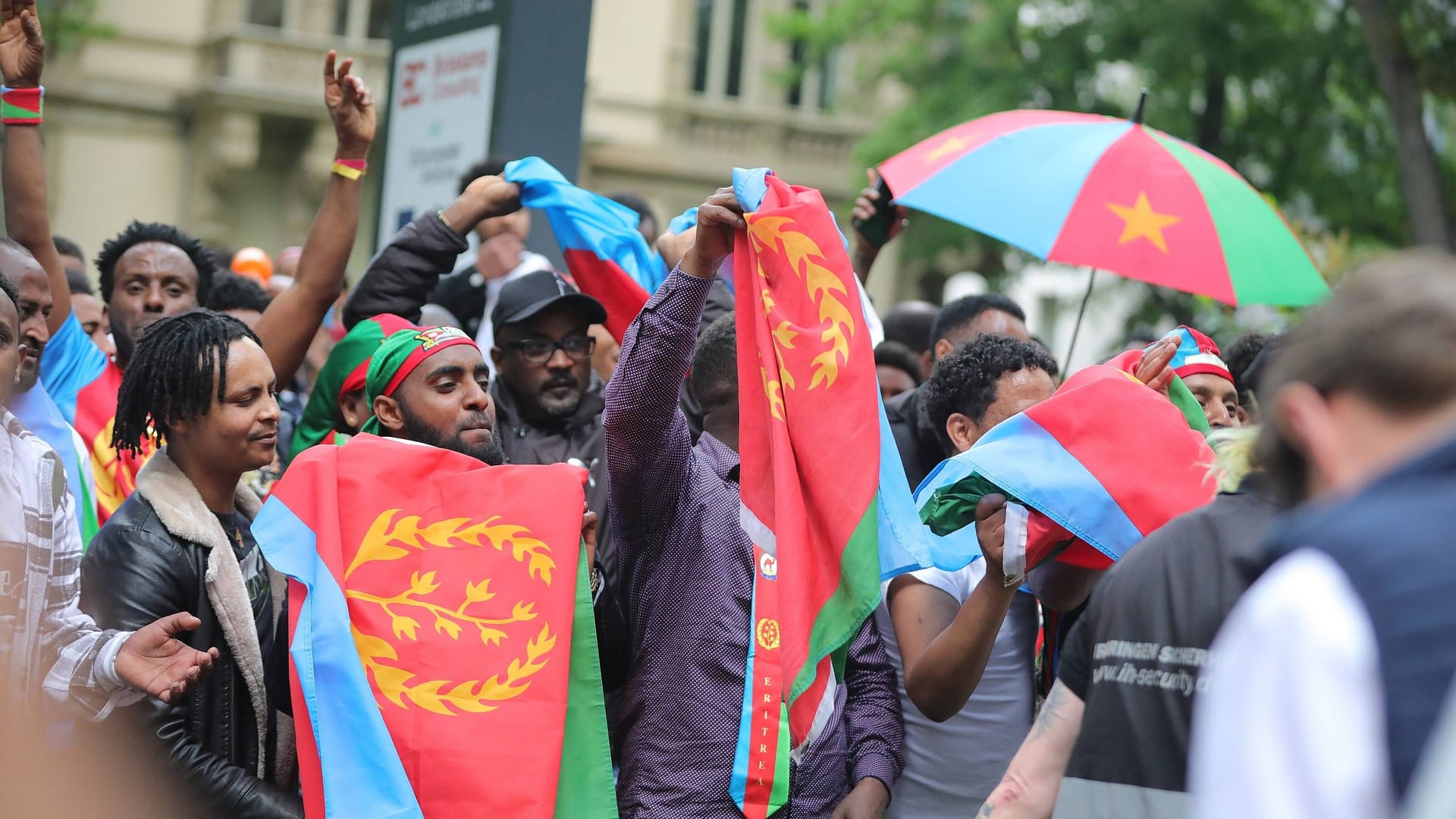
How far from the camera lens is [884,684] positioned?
3.63m

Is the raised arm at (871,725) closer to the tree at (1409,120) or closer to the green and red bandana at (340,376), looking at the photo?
the green and red bandana at (340,376)

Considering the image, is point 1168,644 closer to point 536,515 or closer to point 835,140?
point 536,515

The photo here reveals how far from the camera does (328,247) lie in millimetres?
4562

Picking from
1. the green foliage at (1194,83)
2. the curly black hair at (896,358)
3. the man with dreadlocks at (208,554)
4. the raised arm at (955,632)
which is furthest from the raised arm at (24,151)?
the green foliage at (1194,83)

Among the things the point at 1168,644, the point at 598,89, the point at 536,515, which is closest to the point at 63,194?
the point at 598,89

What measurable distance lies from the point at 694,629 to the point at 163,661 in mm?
1090

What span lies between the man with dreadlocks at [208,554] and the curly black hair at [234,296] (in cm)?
215

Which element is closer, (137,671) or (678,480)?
(137,671)

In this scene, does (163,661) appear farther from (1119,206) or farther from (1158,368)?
(1119,206)

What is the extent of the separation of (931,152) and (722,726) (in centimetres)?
274

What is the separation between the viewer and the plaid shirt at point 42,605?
3088mm

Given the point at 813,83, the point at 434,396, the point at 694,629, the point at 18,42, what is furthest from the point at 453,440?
A: the point at 813,83

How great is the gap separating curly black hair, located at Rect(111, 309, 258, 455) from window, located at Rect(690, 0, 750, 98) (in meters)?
18.9

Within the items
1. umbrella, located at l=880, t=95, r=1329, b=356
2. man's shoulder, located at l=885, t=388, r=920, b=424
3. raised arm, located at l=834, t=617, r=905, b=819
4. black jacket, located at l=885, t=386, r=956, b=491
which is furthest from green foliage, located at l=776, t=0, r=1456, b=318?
raised arm, located at l=834, t=617, r=905, b=819
